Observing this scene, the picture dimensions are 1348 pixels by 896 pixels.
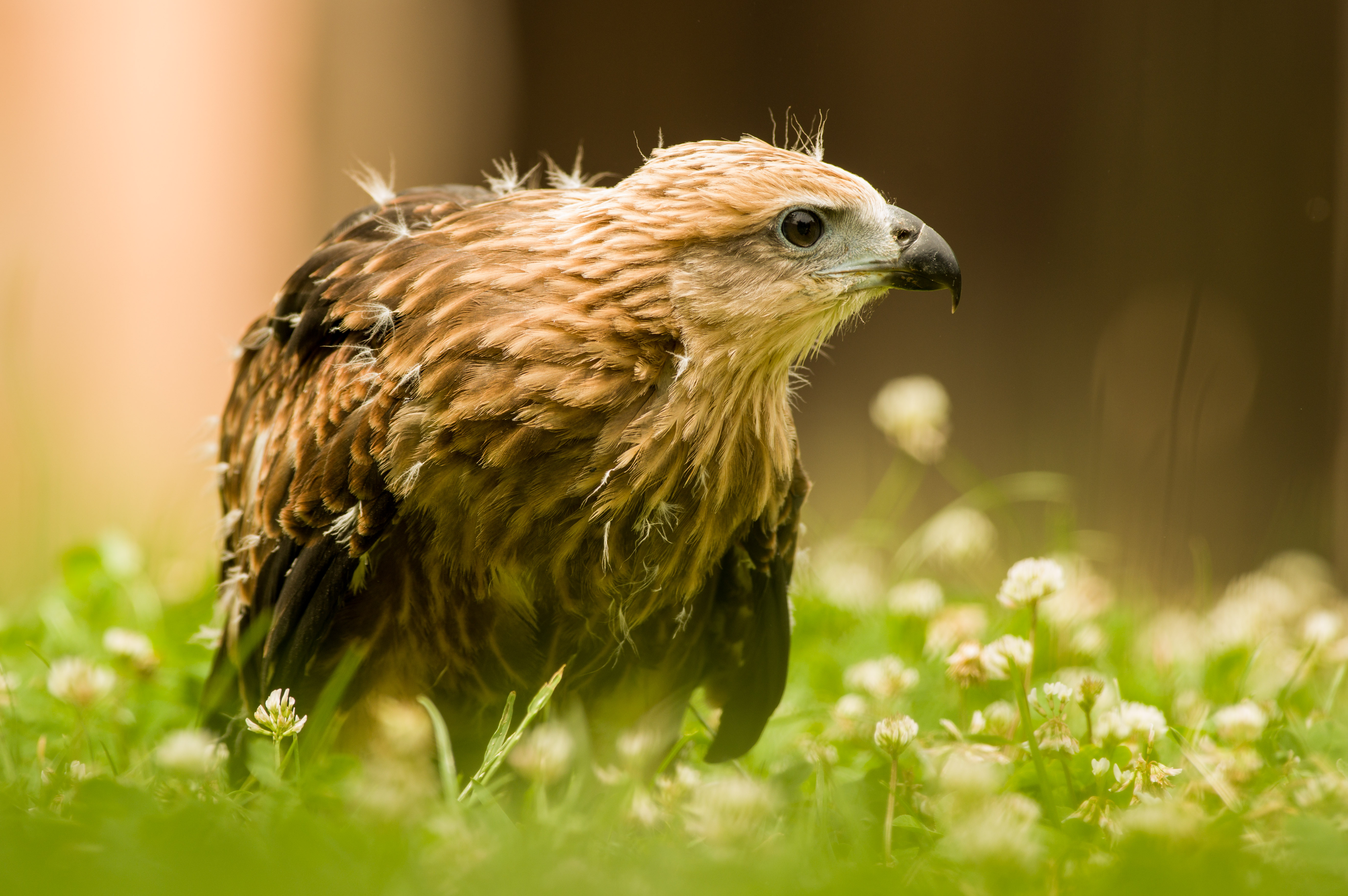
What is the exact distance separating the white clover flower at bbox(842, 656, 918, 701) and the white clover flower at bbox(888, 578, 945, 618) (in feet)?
1.54

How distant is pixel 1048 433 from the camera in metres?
5.64

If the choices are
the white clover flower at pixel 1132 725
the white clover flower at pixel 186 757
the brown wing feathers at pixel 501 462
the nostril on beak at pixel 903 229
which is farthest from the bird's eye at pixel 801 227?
the white clover flower at pixel 186 757

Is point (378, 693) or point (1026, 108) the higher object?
point (1026, 108)

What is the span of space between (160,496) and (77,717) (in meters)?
2.53

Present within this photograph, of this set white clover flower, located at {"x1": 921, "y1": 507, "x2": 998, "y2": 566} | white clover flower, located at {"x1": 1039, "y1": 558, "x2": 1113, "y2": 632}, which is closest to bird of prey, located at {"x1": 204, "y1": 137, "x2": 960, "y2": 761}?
white clover flower, located at {"x1": 1039, "y1": 558, "x2": 1113, "y2": 632}

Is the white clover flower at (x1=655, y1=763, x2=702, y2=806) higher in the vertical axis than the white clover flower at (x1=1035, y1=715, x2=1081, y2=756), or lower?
lower

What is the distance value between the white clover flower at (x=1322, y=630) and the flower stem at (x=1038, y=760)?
3.47 ft

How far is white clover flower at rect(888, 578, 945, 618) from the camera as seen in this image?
3.91m

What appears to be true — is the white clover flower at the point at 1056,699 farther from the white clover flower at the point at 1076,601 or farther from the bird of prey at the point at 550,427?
the bird of prey at the point at 550,427

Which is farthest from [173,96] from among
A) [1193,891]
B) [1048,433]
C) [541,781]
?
[1193,891]

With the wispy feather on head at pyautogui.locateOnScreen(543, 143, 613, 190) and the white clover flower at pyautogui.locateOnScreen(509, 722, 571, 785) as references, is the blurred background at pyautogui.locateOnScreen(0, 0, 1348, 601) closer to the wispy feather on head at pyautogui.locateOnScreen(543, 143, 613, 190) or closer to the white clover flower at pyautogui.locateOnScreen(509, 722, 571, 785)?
the wispy feather on head at pyautogui.locateOnScreen(543, 143, 613, 190)

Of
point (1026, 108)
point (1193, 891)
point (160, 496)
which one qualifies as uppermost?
point (1026, 108)

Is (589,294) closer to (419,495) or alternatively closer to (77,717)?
(419,495)

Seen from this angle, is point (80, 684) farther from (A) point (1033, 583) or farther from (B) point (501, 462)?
(A) point (1033, 583)
